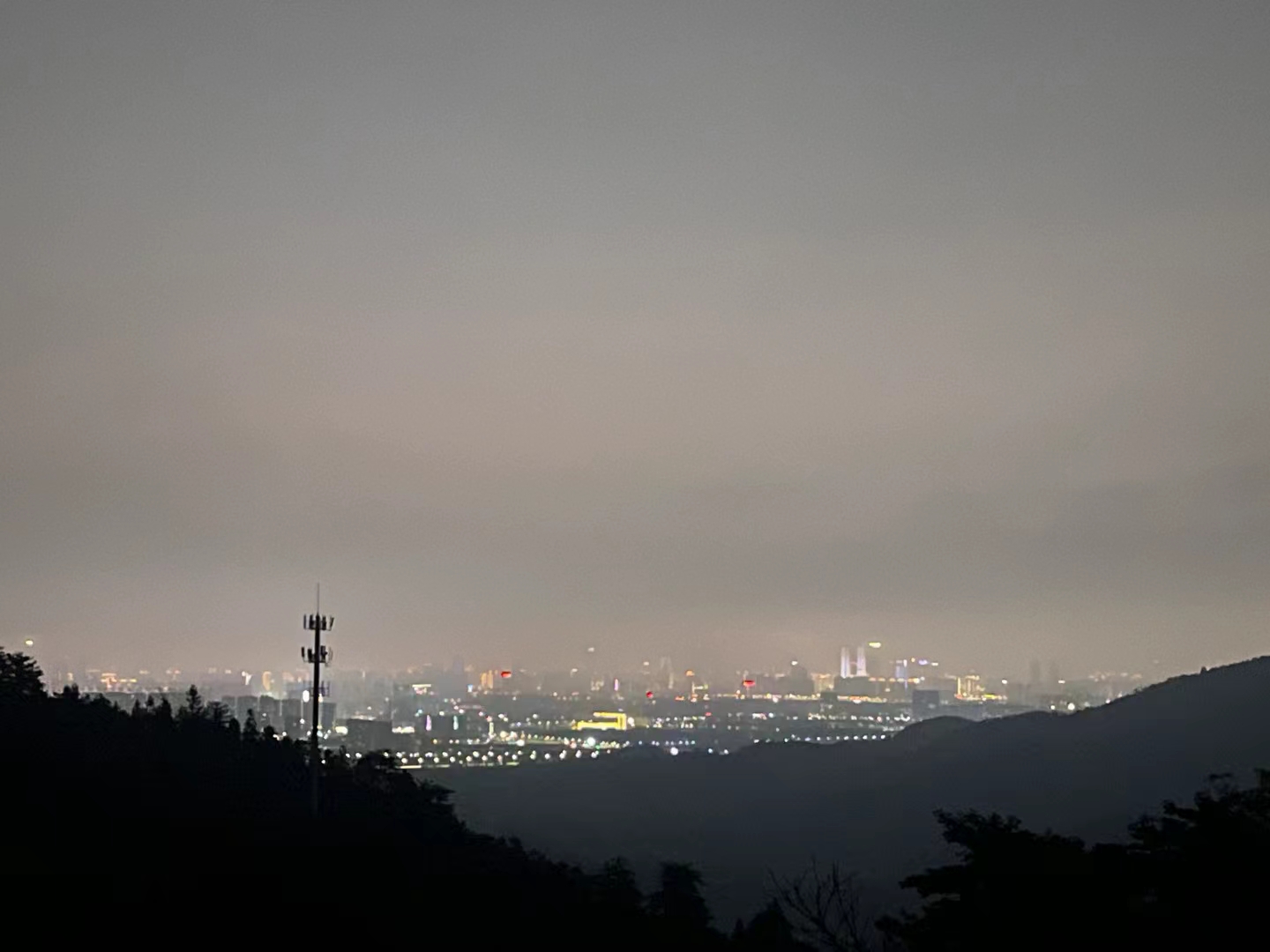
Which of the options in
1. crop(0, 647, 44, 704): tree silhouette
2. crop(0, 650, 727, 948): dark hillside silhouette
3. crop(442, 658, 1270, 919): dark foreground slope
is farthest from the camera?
crop(442, 658, 1270, 919): dark foreground slope

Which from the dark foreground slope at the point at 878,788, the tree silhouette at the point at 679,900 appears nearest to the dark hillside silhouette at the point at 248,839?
the tree silhouette at the point at 679,900

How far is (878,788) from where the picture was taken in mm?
105875

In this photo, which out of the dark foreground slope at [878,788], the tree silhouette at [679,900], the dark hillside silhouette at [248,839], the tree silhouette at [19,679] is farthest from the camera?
the dark foreground slope at [878,788]

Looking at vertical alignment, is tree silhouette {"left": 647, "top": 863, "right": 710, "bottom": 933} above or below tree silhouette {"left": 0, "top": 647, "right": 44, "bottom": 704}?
below

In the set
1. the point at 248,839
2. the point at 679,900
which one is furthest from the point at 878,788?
the point at 248,839

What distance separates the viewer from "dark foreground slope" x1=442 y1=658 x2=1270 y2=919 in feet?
285

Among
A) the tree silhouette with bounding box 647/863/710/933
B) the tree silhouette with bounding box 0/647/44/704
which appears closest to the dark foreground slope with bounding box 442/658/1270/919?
the tree silhouette with bounding box 647/863/710/933

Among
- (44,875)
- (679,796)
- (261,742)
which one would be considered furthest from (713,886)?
(44,875)

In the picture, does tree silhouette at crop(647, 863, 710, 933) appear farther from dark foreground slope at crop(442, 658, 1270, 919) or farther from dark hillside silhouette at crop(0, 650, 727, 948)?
dark foreground slope at crop(442, 658, 1270, 919)

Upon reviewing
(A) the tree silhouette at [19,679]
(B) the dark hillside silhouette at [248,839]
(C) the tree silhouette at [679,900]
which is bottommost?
(C) the tree silhouette at [679,900]

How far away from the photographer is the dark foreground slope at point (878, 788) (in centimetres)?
8675

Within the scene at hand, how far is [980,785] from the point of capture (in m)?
101

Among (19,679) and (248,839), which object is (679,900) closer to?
(248,839)

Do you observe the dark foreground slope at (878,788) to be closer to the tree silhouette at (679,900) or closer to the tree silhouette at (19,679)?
the tree silhouette at (679,900)
